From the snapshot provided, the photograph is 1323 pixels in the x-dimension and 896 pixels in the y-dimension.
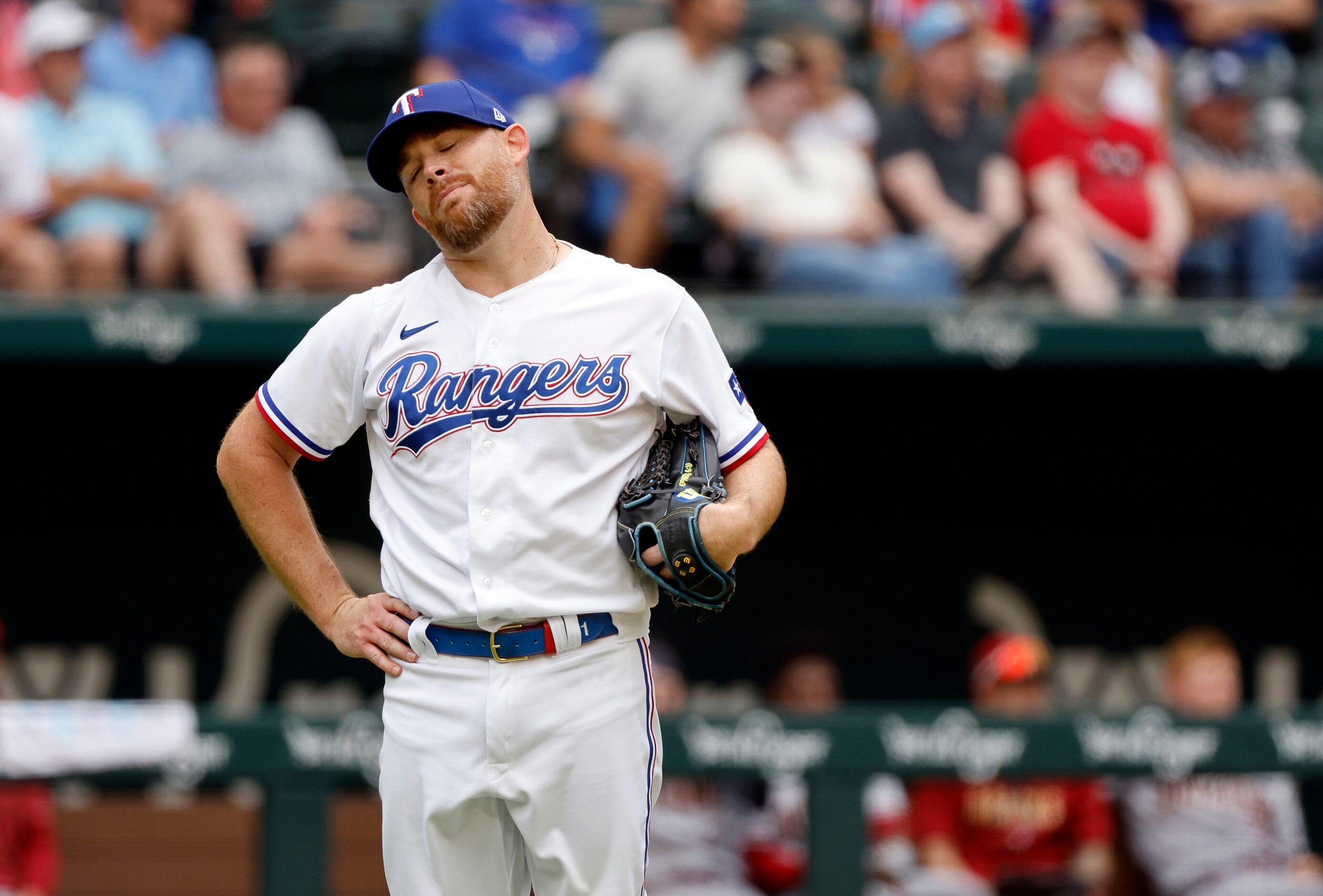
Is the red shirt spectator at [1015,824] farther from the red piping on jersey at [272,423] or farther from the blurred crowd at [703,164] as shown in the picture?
the red piping on jersey at [272,423]

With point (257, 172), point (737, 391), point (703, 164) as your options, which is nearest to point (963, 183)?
point (703, 164)

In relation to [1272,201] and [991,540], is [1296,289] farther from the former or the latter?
[991,540]

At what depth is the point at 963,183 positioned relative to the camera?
18.7 ft

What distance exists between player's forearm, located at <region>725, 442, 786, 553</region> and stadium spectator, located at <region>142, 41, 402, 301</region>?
2925mm

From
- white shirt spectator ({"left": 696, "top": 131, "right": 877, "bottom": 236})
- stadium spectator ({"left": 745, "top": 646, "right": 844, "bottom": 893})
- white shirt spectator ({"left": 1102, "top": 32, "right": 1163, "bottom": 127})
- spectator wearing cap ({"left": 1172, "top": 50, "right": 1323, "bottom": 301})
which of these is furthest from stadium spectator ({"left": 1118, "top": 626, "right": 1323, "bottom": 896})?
white shirt spectator ({"left": 1102, "top": 32, "right": 1163, "bottom": 127})

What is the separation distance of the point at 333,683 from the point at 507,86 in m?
2.23

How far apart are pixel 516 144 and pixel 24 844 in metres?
2.65

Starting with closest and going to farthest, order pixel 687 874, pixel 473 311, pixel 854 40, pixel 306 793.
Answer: pixel 473 311 < pixel 306 793 < pixel 687 874 < pixel 854 40

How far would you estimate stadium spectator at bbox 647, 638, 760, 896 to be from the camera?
446 centimetres

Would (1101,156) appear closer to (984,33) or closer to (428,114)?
(984,33)

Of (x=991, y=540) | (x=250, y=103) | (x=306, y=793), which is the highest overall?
(x=250, y=103)

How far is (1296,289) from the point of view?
595 cm

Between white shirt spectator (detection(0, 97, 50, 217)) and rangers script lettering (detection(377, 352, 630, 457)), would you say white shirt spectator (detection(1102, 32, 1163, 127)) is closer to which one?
white shirt spectator (detection(0, 97, 50, 217))

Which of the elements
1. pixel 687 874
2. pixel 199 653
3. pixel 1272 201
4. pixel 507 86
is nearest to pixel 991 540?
pixel 1272 201
